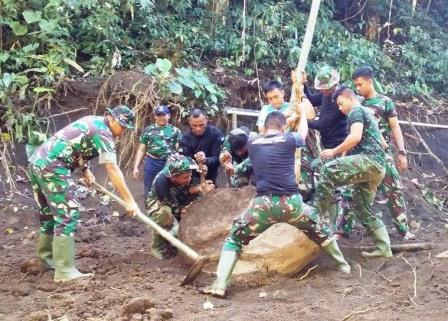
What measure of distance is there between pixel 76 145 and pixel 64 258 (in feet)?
3.41

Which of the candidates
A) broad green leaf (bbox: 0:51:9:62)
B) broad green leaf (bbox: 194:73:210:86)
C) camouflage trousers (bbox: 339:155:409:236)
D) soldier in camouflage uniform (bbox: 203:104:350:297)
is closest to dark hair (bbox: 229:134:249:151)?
camouflage trousers (bbox: 339:155:409:236)

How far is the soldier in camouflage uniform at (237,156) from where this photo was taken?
639 centimetres

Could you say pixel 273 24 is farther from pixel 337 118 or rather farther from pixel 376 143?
pixel 376 143

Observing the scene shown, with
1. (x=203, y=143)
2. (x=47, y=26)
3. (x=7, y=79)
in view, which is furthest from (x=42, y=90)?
(x=203, y=143)

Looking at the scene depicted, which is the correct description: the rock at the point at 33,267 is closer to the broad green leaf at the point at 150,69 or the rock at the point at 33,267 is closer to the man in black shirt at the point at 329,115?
the man in black shirt at the point at 329,115

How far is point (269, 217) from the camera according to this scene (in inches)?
192

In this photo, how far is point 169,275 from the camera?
5.52 meters

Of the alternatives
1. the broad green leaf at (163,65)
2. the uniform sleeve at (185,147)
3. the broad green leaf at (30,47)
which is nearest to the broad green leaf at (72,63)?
the broad green leaf at (30,47)

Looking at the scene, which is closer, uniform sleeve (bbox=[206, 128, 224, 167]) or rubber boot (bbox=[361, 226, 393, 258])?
rubber boot (bbox=[361, 226, 393, 258])

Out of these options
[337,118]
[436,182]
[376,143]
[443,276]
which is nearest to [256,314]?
[443,276]

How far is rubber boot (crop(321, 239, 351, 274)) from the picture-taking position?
521 cm

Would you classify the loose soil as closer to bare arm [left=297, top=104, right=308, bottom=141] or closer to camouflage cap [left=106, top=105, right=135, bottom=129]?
bare arm [left=297, top=104, right=308, bottom=141]

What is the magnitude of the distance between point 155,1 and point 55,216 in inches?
223

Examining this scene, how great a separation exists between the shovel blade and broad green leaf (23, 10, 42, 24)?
16.2 feet
